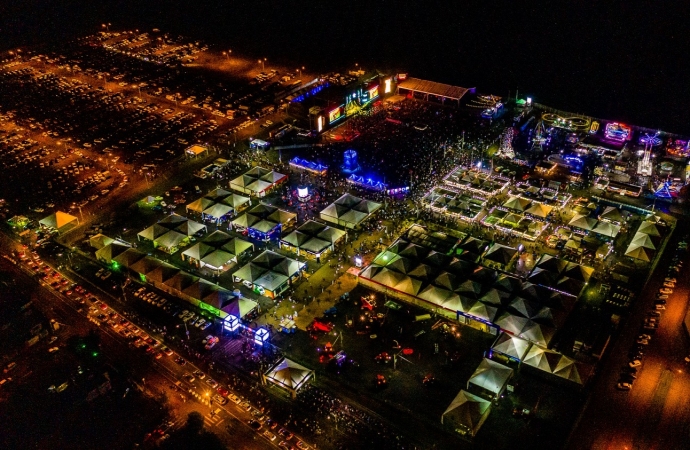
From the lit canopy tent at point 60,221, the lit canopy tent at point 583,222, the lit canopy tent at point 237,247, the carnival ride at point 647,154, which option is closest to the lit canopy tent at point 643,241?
the lit canopy tent at point 583,222

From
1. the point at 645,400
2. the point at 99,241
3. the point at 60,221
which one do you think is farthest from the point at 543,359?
the point at 60,221

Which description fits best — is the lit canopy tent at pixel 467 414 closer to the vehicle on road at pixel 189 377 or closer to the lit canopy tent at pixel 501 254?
the lit canopy tent at pixel 501 254

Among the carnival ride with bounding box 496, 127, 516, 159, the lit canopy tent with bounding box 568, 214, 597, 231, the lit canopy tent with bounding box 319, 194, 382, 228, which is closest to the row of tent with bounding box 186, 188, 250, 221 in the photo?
the lit canopy tent with bounding box 319, 194, 382, 228

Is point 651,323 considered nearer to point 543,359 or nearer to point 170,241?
point 543,359

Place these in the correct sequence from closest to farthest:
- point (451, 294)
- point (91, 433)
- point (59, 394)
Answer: point (91, 433)
point (59, 394)
point (451, 294)

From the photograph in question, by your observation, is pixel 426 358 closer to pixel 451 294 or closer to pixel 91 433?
pixel 451 294

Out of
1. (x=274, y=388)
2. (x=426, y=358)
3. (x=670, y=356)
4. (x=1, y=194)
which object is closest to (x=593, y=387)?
(x=670, y=356)

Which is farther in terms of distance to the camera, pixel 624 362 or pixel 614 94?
pixel 614 94
